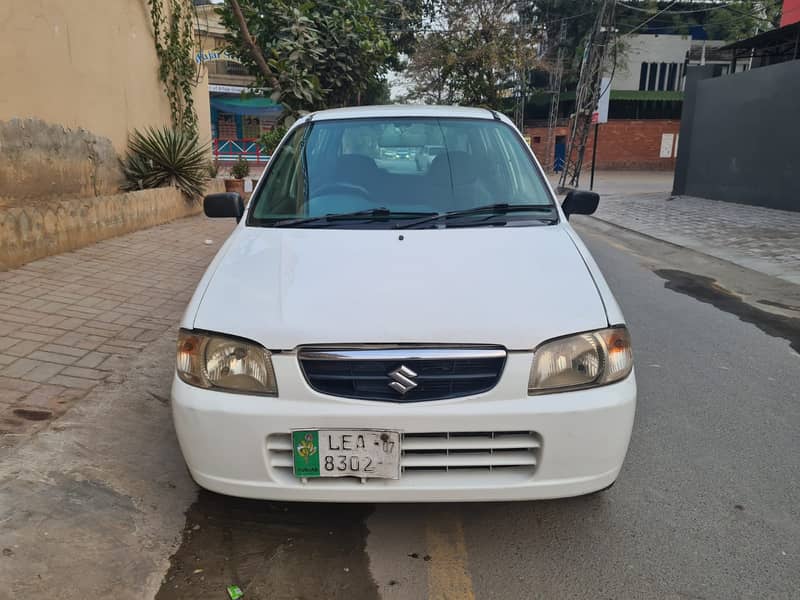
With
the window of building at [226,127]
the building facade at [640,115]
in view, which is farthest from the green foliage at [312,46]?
the window of building at [226,127]

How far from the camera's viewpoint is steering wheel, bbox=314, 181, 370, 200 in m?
3.54

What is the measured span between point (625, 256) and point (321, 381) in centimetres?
804

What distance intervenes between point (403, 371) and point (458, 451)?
36cm

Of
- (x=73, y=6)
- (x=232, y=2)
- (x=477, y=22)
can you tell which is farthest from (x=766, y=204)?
(x=477, y=22)

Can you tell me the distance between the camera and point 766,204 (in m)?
14.8

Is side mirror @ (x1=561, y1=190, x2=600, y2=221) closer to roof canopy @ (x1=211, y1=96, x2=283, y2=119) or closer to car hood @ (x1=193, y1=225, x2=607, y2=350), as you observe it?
A: car hood @ (x1=193, y1=225, x2=607, y2=350)

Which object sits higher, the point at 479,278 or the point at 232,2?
the point at 232,2

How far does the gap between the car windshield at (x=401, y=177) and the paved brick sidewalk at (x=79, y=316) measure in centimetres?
173

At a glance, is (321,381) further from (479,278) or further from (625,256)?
(625,256)

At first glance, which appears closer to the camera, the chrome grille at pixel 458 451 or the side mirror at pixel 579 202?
the chrome grille at pixel 458 451

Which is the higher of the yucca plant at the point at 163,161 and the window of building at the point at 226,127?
the window of building at the point at 226,127

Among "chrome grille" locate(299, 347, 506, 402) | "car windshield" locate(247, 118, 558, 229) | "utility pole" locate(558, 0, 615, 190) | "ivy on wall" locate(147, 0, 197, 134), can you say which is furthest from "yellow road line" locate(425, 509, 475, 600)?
"utility pole" locate(558, 0, 615, 190)

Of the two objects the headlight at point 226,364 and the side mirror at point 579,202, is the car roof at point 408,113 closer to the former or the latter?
the side mirror at point 579,202

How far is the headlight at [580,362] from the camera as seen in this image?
2.38m
